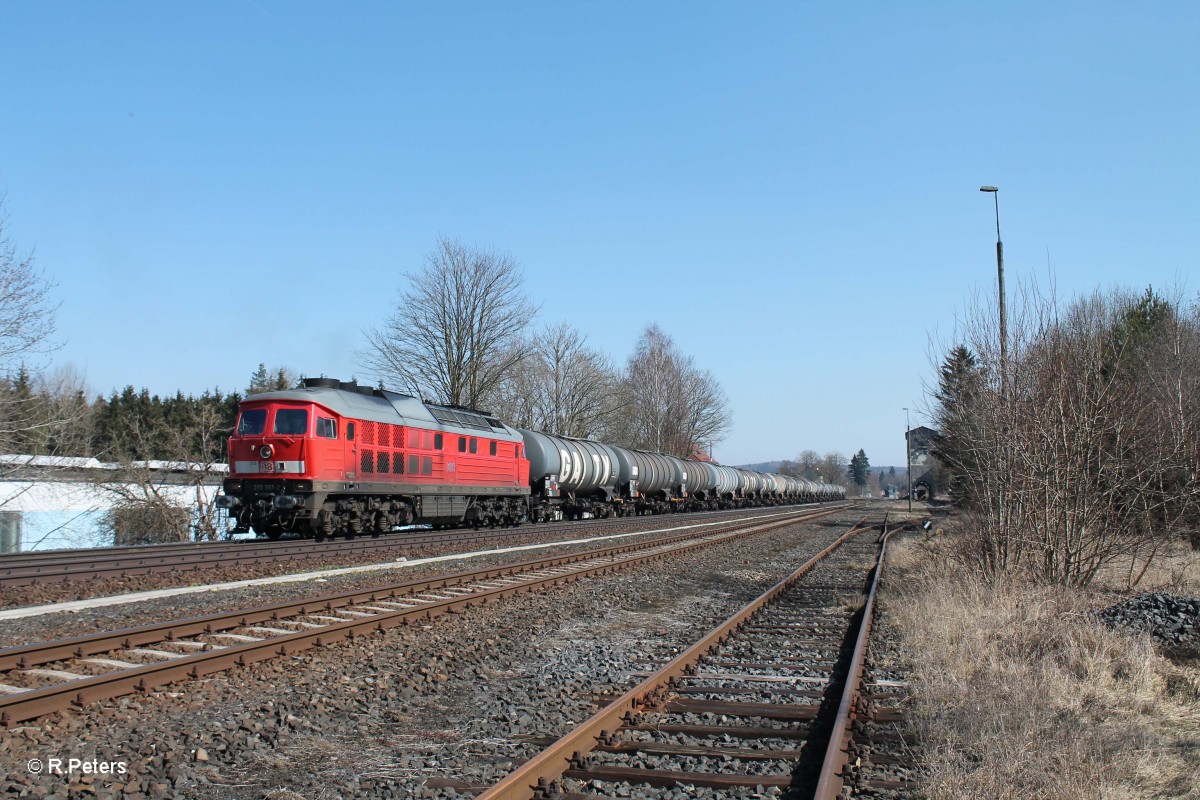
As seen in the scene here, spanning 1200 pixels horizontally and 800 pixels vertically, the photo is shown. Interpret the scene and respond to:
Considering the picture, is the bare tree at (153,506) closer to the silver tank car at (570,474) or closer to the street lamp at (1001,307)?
the silver tank car at (570,474)

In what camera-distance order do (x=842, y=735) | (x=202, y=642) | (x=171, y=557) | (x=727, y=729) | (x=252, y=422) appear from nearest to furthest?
(x=842, y=735), (x=727, y=729), (x=202, y=642), (x=171, y=557), (x=252, y=422)

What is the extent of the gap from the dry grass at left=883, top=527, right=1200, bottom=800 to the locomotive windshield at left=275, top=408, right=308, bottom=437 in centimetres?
1271

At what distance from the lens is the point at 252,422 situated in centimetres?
1930

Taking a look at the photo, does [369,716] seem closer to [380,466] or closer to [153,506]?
[380,466]

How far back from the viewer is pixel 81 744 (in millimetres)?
5500

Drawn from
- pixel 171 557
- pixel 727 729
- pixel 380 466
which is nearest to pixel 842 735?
pixel 727 729

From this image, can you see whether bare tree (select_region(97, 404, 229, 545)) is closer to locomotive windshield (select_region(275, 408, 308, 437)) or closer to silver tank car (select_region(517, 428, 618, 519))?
locomotive windshield (select_region(275, 408, 308, 437))

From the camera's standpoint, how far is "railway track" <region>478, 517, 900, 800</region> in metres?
4.91

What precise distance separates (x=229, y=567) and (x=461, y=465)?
33.8ft

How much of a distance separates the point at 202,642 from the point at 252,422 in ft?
38.0

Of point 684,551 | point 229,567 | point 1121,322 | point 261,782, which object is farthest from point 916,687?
point 1121,322

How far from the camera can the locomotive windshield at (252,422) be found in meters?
19.1

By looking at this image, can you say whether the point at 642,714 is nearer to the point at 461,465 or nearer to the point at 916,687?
the point at 916,687

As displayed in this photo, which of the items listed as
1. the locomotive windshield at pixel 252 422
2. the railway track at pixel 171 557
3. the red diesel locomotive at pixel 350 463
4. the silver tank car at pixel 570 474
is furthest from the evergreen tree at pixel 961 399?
the silver tank car at pixel 570 474
